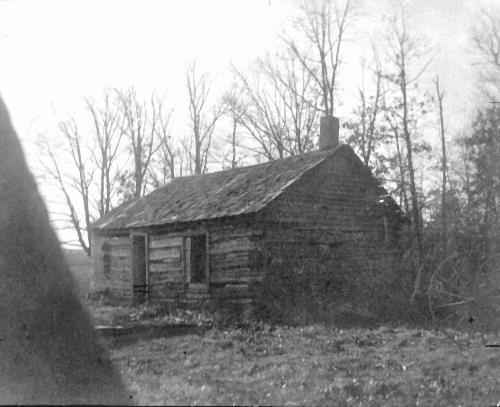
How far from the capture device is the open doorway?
21.1 metres

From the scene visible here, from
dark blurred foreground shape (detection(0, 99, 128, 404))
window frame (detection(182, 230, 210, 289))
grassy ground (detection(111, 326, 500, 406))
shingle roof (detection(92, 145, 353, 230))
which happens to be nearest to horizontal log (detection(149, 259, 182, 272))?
window frame (detection(182, 230, 210, 289))

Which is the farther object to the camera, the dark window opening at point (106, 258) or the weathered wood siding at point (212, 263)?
the dark window opening at point (106, 258)

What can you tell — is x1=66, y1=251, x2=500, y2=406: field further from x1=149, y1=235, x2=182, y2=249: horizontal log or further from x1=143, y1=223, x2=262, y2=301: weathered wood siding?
x1=149, y1=235, x2=182, y2=249: horizontal log

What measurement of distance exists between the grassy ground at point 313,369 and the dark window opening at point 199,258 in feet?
19.2

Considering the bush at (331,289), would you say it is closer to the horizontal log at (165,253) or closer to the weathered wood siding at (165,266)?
the weathered wood siding at (165,266)

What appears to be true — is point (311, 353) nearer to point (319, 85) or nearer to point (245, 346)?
point (245, 346)

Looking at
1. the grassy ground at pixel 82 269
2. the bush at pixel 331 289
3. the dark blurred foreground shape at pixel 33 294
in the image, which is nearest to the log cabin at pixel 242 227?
the bush at pixel 331 289

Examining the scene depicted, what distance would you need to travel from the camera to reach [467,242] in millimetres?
14531

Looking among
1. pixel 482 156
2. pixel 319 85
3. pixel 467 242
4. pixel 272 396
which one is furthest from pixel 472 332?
pixel 319 85

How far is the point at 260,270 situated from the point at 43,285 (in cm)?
749

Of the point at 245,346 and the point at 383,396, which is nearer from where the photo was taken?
the point at 383,396

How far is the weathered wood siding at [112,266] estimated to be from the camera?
866 inches

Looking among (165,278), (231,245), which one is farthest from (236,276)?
(165,278)

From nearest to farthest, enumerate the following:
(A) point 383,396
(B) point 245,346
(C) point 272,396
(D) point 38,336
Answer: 1. (C) point 272,396
2. (A) point 383,396
3. (D) point 38,336
4. (B) point 245,346
